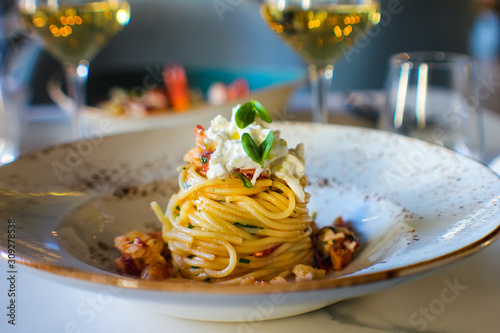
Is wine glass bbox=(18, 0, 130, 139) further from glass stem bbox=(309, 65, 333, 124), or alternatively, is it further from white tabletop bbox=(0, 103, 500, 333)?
white tabletop bbox=(0, 103, 500, 333)

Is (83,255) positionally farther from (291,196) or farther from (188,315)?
(291,196)

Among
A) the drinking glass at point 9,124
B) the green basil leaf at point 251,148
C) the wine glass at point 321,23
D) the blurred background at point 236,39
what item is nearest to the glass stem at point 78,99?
the drinking glass at point 9,124

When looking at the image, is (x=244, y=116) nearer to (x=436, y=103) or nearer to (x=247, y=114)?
(x=247, y=114)

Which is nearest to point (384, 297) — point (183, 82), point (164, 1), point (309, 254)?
point (309, 254)

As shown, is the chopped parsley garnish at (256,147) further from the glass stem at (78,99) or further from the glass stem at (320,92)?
the glass stem at (78,99)

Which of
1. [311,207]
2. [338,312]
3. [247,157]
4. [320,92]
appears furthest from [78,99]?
[338,312]

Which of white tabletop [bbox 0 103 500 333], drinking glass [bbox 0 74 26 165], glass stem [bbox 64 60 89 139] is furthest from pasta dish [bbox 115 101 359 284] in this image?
drinking glass [bbox 0 74 26 165]
